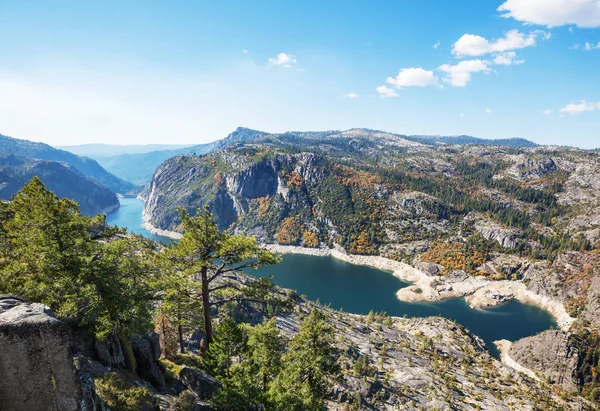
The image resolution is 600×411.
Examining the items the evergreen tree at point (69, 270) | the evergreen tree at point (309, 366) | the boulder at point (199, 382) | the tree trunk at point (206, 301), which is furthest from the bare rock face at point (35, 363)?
the evergreen tree at point (309, 366)

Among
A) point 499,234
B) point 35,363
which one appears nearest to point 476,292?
point 499,234

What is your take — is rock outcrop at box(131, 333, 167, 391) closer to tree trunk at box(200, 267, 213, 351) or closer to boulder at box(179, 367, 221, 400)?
boulder at box(179, 367, 221, 400)

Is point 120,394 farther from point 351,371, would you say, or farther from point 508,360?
point 508,360

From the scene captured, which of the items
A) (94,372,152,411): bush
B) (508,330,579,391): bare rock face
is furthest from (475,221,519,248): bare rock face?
(94,372,152,411): bush

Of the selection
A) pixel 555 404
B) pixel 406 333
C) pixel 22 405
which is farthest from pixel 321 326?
pixel 406 333

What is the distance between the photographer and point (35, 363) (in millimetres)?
10039

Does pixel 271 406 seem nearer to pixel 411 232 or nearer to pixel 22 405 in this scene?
pixel 22 405

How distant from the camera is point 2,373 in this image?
9.59m

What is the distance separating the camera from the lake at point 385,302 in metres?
101

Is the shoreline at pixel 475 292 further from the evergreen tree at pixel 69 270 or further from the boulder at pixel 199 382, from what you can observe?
the evergreen tree at pixel 69 270

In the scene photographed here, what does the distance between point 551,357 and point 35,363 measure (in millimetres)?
100566

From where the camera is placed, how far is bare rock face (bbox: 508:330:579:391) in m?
72.9

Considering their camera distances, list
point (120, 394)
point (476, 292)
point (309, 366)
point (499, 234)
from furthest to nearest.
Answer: point (499, 234)
point (476, 292)
point (309, 366)
point (120, 394)

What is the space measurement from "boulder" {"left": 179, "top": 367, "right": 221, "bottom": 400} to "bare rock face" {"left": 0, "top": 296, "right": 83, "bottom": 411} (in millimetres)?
11964
